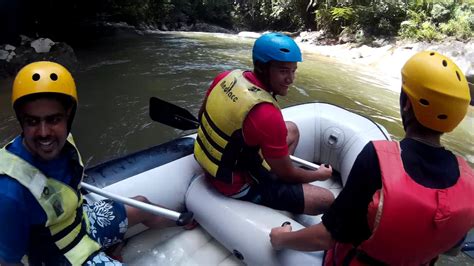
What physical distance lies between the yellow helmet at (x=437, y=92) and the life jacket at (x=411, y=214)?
13 centimetres

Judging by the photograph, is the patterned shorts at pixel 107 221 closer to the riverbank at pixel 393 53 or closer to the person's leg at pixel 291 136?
the person's leg at pixel 291 136

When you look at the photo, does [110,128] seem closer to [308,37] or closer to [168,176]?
[168,176]

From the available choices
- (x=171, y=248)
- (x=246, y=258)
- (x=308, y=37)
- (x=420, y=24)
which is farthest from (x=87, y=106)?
(x=308, y=37)

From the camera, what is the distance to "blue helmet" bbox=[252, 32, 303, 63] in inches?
70.7

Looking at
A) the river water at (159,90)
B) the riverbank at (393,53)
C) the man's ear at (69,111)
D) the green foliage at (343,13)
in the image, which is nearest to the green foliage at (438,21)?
the riverbank at (393,53)

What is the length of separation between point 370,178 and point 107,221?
1.26m

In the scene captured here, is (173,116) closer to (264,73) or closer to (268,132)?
(264,73)

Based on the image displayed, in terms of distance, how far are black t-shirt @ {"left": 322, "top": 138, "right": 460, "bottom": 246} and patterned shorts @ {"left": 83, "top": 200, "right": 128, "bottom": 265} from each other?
1088 mm

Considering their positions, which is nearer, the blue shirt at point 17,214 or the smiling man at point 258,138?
the blue shirt at point 17,214

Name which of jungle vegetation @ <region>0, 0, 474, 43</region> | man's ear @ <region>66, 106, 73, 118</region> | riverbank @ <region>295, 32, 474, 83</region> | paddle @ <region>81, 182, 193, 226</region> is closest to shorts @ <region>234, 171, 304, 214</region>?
paddle @ <region>81, 182, 193, 226</region>

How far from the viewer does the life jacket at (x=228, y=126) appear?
176 centimetres

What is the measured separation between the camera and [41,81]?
1.28 metres

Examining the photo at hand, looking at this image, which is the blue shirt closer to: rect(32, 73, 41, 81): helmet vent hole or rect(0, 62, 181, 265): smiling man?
rect(0, 62, 181, 265): smiling man

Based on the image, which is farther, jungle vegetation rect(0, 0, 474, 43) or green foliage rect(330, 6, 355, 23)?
green foliage rect(330, 6, 355, 23)
